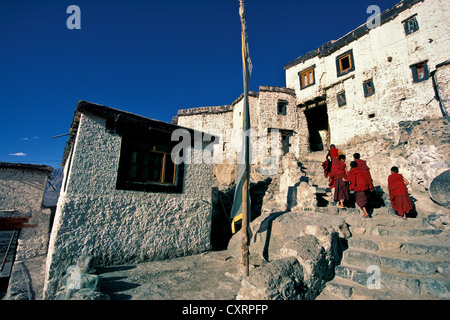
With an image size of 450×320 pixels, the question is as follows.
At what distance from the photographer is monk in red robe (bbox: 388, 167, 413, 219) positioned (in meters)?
5.49

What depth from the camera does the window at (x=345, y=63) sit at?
15.7 metres

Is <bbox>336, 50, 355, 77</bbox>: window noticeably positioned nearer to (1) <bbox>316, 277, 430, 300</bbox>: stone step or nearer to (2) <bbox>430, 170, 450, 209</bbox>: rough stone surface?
(2) <bbox>430, 170, 450, 209</bbox>: rough stone surface

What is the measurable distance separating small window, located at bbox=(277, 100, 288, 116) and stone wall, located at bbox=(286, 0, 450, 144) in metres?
1.48

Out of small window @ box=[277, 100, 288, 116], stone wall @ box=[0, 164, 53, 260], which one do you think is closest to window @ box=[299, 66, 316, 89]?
small window @ box=[277, 100, 288, 116]

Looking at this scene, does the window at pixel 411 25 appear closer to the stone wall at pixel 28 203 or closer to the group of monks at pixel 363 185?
the group of monks at pixel 363 185

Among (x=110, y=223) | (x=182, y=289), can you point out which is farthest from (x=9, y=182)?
(x=182, y=289)

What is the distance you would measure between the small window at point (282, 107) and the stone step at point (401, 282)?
15828 millimetres

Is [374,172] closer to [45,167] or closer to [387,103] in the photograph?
[387,103]

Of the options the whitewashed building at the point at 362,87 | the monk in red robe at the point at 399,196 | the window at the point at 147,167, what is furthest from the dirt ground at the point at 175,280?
the whitewashed building at the point at 362,87

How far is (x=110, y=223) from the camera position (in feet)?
18.6

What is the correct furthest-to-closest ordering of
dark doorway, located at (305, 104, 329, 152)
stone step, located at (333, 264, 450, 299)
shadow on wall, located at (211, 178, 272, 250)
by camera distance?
dark doorway, located at (305, 104, 329, 152)
shadow on wall, located at (211, 178, 272, 250)
stone step, located at (333, 264, 450, 299)

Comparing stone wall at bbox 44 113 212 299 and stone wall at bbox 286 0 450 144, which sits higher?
stone wall at bbox 286 0 450 144

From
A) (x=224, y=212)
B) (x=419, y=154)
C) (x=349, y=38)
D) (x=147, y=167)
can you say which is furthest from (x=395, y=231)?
(x=349, y=38)
